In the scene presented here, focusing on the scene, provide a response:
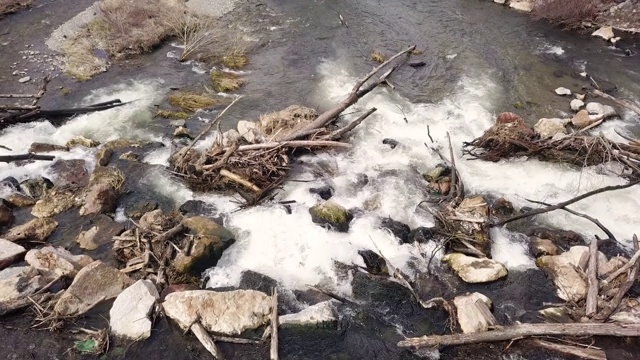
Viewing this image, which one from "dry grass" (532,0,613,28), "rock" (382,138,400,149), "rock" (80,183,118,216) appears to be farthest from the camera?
"dry grass" (532,0,613,28)

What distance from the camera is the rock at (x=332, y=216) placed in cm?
941

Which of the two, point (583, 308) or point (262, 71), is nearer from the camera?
point (583, 308)

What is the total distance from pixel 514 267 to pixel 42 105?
13565 mm

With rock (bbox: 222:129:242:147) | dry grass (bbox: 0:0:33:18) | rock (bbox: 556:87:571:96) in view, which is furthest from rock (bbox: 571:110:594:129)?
dry grass (bbox: 0:0:33:18)

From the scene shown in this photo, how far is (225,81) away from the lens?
14.3m

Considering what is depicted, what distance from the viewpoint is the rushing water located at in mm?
9125

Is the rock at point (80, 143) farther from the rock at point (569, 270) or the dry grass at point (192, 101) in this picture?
the rock at point (569, 270)

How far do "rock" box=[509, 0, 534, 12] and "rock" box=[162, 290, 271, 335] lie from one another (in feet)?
56.7

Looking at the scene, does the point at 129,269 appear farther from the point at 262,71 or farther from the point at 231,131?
the point at 262,71

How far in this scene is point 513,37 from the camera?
16750 millimetres

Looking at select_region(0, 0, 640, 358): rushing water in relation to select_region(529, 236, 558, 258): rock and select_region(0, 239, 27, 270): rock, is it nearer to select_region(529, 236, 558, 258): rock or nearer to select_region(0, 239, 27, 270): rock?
select_region(529, 236, 558, 258): rock

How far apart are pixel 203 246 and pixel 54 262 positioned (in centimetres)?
278

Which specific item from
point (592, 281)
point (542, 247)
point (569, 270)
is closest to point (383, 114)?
point (542, 247)

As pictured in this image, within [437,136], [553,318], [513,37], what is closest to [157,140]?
[437,136]
